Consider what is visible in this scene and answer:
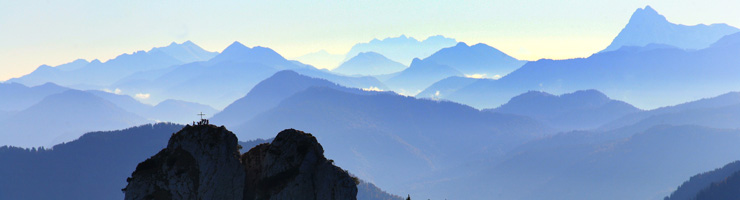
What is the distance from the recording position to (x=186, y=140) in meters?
31.6

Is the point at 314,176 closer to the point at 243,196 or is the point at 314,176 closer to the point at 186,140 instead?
the point at 243,196

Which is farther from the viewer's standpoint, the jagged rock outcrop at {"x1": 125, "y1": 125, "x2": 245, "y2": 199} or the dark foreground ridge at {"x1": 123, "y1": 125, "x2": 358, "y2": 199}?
the dark foreground ridge at {"x1": 123, "y1": 125, "x2": 358, "y2": 199}

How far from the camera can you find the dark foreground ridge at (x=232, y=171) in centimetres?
3106

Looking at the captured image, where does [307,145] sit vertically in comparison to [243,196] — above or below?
above

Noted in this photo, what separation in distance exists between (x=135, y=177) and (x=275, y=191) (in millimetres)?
5844

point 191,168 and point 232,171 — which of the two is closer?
point 191,168

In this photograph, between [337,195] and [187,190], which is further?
[337,195]

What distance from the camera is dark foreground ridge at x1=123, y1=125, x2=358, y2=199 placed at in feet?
102

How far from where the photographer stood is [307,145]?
3350cm

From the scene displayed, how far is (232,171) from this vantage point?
106 feet

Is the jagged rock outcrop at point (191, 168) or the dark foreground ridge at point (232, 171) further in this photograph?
the dark foreground ridge at point (232, 171)

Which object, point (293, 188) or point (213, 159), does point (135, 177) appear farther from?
point (293, 188)

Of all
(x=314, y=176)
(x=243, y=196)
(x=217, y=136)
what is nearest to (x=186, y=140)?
(x=217, y=136)

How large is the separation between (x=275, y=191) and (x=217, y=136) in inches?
136
